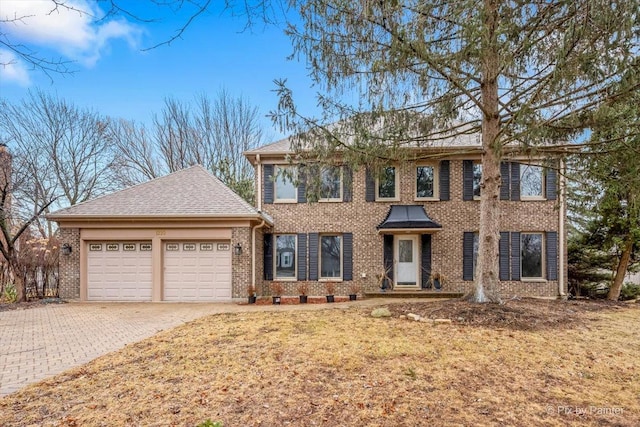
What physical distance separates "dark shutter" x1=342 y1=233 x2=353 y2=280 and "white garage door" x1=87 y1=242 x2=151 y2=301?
653 cm

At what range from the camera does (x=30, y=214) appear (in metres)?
14.3

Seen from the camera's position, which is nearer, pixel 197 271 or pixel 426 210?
pixel 197 271

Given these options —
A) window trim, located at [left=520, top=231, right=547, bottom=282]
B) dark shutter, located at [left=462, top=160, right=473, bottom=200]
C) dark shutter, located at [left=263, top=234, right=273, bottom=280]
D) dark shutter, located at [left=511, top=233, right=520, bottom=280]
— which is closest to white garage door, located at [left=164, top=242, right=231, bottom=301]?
dark shutter, located at [left=263, top=234, right=273, bottom=280]

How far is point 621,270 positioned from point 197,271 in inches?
561

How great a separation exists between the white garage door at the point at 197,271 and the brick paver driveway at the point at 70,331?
0.72 metres

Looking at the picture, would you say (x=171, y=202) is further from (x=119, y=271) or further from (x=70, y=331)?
(x=70, y=331)

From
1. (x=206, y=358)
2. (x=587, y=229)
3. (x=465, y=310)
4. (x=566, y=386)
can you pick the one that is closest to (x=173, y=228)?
(x=206, y=358)

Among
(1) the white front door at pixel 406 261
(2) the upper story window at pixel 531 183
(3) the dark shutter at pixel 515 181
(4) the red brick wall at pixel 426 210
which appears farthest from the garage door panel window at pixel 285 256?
(2) the upper story window at pixel 531 183

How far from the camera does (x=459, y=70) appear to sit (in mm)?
6379

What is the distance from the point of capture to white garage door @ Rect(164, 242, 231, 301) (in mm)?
11492

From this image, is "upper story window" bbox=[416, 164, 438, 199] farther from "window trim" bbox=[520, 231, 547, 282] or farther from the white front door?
"window trim" bbox=[520, 231, 547, 282]

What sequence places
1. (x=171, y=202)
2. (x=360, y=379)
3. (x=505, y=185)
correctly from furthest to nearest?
(x=505, y=185), (x=171, y=202), (x=360, y=379)

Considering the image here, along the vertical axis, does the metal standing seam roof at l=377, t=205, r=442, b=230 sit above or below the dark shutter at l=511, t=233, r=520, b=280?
above

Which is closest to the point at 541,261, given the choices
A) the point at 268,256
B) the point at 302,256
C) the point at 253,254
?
the point at 302,256
